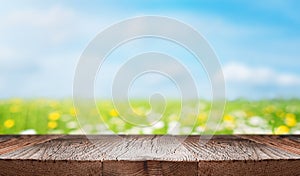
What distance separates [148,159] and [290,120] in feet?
7.88

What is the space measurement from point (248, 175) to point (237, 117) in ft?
7.37

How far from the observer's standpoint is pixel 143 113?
2938 mm

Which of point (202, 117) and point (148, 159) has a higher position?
point (202, 117)

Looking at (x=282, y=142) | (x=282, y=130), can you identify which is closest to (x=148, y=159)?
(x=282, y=142)

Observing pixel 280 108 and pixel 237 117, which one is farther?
pixel 280 108

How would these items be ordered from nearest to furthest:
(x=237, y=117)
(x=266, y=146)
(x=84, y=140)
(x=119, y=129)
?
(x=266, y=146) → (x=84, y=140) → (x=119, y=129) → (x=237, y=117)

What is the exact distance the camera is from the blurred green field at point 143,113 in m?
2.89

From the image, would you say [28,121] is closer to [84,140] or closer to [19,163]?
[84,140]

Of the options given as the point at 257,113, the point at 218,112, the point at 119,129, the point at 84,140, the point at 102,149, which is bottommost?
the point at 102,149

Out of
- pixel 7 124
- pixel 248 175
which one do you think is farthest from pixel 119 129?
pixel 248 175

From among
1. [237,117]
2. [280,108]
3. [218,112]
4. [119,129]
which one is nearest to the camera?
[218,112]

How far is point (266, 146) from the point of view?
1.27 m

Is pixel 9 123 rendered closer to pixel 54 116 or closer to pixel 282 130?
pixel 54 116

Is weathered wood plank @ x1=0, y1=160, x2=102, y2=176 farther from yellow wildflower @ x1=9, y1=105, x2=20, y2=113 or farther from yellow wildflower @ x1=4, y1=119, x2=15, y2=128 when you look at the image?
yellow wildflower @ x1=9, y1=105, x2=20, y2=113
